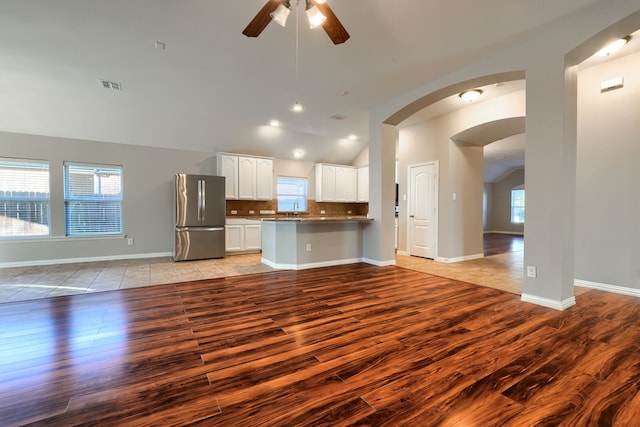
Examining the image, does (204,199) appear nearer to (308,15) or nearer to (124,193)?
(124,193)

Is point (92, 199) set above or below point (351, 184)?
below

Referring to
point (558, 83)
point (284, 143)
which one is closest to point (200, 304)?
point (558, 83)

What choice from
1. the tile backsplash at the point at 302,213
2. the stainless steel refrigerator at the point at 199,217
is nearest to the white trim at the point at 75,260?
the stainless steel refrigerator at the point at 199,217

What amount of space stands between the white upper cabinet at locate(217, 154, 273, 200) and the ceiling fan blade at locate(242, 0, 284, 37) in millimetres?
4641

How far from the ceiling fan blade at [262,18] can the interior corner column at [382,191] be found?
3.32 metres

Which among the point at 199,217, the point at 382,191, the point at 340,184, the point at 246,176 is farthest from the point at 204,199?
the point at 340,184

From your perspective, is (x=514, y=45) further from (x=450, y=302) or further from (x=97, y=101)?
(x=97, y=101)

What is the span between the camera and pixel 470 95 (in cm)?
472

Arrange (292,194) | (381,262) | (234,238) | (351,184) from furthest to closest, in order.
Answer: (351,184)
(292,194)
(234,238)
(381,262)

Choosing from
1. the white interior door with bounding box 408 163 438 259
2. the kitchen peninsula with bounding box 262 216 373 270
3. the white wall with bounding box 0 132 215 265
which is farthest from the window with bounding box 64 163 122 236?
Answer: the white interior door with bounding box 408 163 438 259

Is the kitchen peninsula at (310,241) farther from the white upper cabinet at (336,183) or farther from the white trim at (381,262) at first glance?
the white upper cabinet at (336,183)

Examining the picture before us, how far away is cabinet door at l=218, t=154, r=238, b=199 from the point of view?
22.2 feet

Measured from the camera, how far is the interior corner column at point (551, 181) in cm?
298

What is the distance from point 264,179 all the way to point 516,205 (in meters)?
11.0
